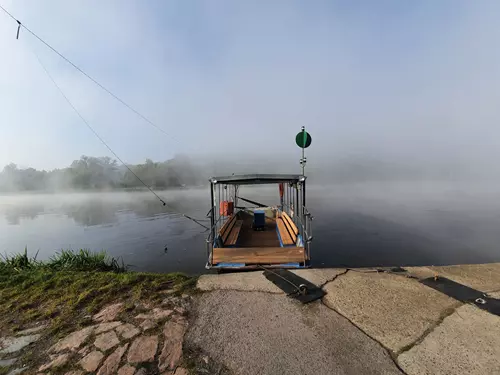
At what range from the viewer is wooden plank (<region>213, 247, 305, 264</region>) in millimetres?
7339

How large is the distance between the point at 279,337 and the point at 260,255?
400cm

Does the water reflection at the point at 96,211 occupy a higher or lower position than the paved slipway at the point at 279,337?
lower

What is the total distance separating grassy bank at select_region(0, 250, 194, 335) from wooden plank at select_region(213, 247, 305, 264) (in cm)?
202

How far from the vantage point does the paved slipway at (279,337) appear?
2.96 m

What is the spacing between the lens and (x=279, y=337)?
349cm

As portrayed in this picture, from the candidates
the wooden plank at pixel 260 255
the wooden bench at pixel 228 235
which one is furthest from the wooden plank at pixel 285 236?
the wooden bench at pixel 228 235

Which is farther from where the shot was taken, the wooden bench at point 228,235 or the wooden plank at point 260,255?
the wooden bench at point 228,235

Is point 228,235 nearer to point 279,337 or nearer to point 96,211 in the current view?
point 279,337

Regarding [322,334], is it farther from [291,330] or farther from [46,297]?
[46,297]

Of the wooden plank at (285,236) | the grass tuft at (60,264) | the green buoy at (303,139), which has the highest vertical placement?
the green buoy at (303,139)

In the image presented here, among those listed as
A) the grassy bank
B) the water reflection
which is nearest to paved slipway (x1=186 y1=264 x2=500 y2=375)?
the grassy bank

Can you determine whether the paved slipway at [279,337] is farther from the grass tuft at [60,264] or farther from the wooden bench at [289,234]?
the grass tuft at [60,264]

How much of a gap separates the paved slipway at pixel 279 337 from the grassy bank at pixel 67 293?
35 cm

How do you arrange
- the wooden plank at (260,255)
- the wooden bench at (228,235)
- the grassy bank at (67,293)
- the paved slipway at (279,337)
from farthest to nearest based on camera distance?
1. the wooden bench at (228,235)
2. the wooden plank at (260,255)
3. the grassy bank at (67,293)
4. the paved slipway at (279,337)
